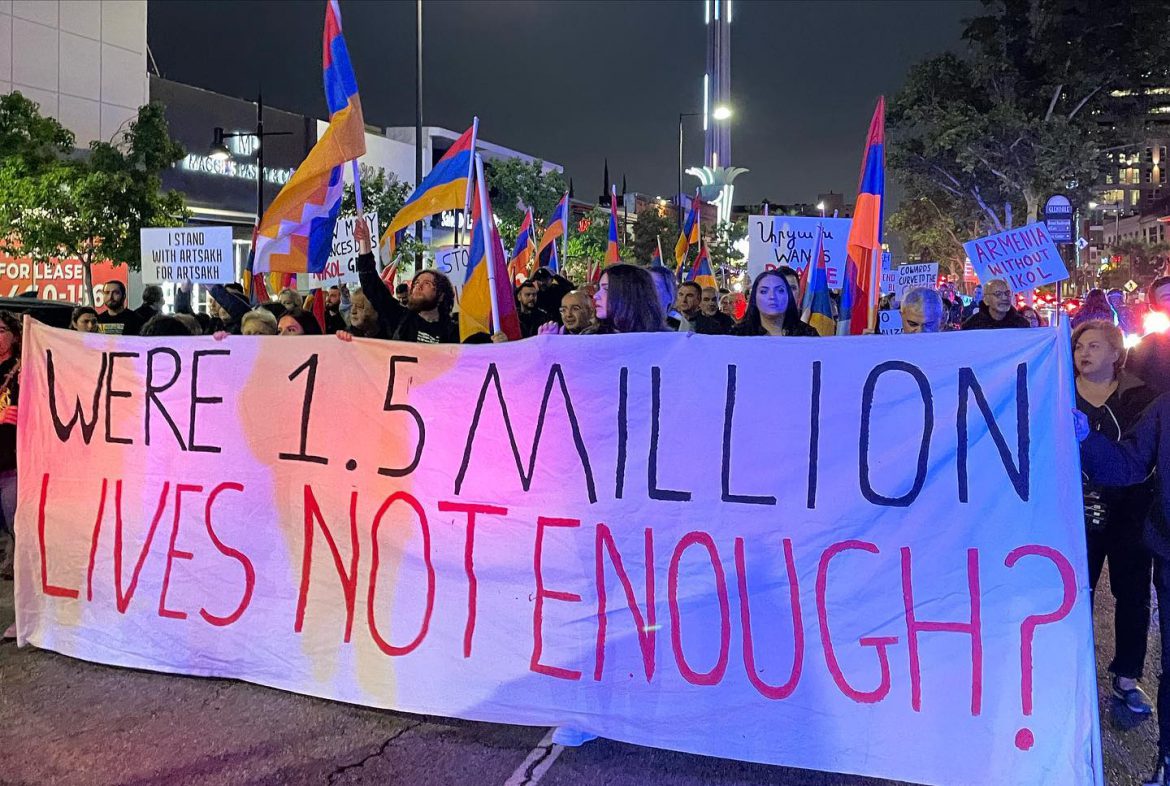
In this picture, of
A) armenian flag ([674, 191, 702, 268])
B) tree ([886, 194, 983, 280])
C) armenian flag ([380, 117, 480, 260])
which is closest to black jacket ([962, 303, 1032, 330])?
armenian flag ([380, 117, 480, 260])

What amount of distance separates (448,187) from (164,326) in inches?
86.7

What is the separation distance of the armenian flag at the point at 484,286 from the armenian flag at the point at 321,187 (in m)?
0.87

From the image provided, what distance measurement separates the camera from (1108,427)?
13.9ft

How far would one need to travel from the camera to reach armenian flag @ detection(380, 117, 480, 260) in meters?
6.07

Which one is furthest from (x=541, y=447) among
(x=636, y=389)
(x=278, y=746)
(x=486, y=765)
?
(x=278, y=746)

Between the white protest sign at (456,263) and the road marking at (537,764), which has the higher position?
the white protest sign at (456,263)

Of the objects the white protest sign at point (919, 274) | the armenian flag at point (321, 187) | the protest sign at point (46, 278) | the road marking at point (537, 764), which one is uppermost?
the protest sign at point (46, 278)

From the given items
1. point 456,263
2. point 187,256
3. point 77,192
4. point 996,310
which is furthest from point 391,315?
point 77,192

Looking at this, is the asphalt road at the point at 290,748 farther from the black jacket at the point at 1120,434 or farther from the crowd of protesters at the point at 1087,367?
the black jacket at the point at 1120,434

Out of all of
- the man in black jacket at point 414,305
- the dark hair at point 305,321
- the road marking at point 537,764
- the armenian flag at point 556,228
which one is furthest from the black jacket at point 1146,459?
the armenian flag at point 556,228

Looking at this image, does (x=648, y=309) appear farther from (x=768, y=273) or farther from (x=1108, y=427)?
(x=1108, y=427)

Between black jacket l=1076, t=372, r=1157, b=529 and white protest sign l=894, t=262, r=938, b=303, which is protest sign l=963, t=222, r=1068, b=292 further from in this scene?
white protest sign l=894, t=262, r=938, b=303

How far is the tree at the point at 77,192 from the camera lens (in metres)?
17.1

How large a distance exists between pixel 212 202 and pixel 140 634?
25.7 m
